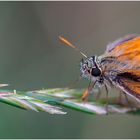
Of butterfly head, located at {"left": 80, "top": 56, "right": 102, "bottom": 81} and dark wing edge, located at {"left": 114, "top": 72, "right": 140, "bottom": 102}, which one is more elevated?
butterfly head, located at {"left": 80, "top": 56, "right": 102, "bottom": 81}

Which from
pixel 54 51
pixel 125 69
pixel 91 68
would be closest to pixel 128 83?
pixel 125 69

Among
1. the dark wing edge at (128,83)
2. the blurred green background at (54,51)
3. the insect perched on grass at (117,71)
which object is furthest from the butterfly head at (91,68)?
the blurred green background at (54,51)

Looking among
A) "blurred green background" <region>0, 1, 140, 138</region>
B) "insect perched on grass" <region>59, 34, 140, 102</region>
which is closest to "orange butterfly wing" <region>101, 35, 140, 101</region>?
"insect perched on grass" <region>59, 34, 140, 102</region>

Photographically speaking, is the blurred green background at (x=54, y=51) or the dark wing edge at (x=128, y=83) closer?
the dark wing edge at (x=128, y=83)

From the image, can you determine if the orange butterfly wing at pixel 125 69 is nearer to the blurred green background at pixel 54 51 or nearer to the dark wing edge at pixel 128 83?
the dark wing edge at pixel 128 83

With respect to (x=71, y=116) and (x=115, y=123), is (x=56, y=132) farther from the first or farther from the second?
Answer: (x=115, y=123)

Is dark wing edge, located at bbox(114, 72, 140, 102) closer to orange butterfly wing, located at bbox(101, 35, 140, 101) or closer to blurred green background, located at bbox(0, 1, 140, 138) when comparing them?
orange butterfly wing, located at bbox(101, 35, 140, 101)
